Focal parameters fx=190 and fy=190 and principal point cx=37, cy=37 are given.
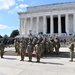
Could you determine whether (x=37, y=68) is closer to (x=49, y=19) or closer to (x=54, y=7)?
(x=54, y=7)

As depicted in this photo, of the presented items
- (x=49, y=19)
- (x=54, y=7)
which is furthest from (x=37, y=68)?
(x=49, y=19)

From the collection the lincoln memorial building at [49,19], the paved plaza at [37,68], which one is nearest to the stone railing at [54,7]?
the lincoln memorial building at [49,19]

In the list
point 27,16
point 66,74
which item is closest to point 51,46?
point 66,74

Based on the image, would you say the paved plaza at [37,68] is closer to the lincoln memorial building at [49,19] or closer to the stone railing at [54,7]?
the lincoln memorial building at [49,19]

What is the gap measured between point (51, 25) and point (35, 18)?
8.32 metres

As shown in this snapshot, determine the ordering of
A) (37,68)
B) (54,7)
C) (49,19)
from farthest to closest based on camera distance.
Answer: (49,19)
(54,7)
(37,68)

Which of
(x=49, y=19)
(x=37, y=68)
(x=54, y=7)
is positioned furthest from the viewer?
(x=49, y=19)

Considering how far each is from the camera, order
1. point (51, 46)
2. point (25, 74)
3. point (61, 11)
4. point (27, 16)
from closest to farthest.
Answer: point (25, 74), point (51, 46), point (61, 11), point (27, 16)

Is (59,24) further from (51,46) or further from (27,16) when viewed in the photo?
(51,46)

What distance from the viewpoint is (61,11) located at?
68.7 m

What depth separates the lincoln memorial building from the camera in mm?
69406

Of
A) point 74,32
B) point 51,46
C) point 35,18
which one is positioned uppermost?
point 35,18

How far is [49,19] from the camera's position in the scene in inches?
3068

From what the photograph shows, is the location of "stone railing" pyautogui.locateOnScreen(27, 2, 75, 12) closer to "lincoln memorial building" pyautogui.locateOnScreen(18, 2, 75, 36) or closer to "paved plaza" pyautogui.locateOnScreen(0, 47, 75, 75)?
"lincoln memorial building" pyautogui.locateOnScreen(18, 2, 75, 36)
